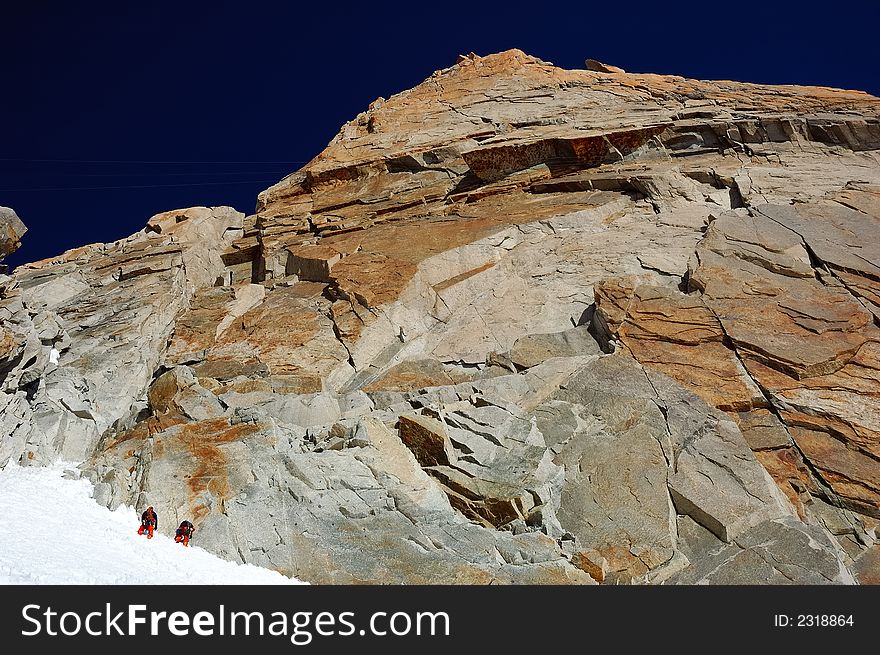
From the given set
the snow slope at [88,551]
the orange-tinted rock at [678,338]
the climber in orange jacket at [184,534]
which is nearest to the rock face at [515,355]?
the orange-tinted rock at [678,338]

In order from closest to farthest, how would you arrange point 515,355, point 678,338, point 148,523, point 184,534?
point 184,534, point 148,523, point 678,338, point 515,355

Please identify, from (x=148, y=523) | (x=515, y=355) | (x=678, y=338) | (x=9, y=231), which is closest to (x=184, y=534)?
(x=148, y=523)

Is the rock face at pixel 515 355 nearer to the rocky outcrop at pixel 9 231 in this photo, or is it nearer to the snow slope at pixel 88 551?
the rocky outcrop at pixel 9 231

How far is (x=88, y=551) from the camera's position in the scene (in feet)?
48.5

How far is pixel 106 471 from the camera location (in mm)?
19094

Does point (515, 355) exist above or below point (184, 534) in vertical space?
above

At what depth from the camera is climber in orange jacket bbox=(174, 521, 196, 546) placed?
15148mm

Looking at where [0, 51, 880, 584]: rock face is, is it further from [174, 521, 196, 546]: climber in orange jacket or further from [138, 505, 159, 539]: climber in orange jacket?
[138, 505, 159, 539]: climber in orange jacket

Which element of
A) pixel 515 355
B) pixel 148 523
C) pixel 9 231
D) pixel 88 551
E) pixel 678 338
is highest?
pixel 9 231

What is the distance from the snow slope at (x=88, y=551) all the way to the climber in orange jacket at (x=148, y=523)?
0.53ft

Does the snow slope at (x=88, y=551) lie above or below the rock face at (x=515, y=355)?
below

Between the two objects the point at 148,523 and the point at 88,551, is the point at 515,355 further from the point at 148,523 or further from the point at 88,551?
the point at 88,551

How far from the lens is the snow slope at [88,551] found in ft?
44.2

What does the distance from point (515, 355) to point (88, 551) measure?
12781 millimetres
